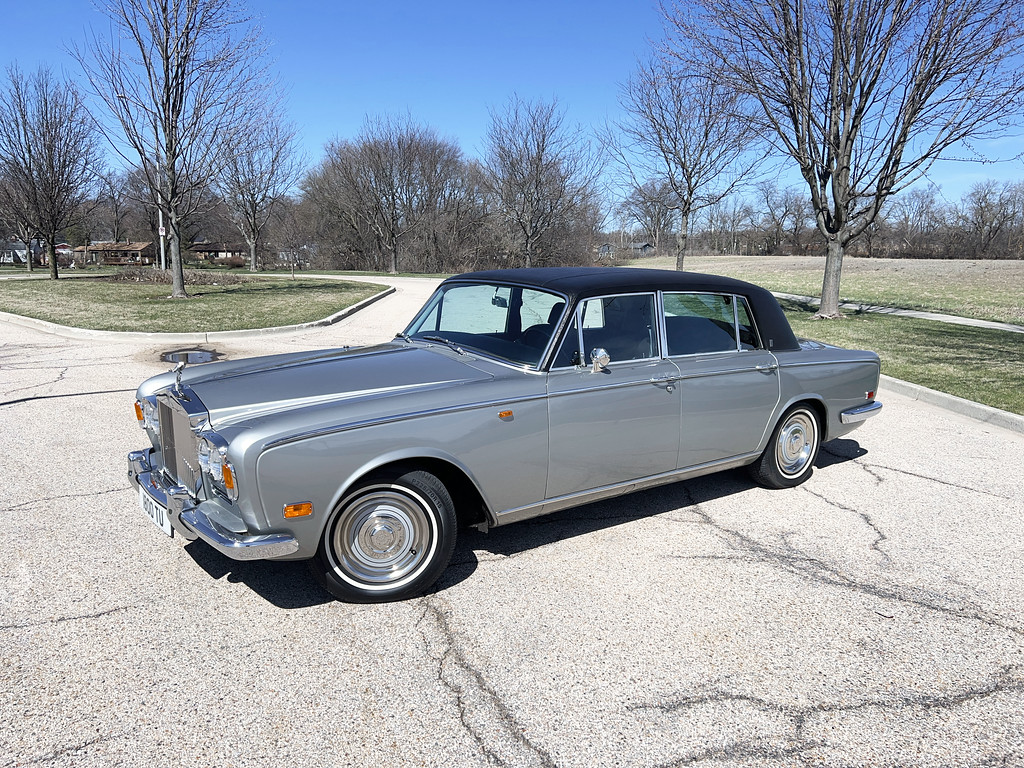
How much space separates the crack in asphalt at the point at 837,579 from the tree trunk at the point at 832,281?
534 inches

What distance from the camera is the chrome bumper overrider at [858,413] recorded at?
17.6ft

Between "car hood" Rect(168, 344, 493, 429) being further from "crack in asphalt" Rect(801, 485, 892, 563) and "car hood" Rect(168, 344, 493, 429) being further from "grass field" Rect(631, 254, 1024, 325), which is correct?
"grass field" Rect(631, 254, 1024, 325)

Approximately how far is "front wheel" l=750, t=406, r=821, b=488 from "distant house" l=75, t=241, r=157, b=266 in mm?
61522

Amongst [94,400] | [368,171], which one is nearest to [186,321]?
[94,400]

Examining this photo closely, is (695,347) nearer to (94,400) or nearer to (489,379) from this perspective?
(489,379)

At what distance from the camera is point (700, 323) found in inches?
184

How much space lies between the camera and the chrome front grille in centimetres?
340

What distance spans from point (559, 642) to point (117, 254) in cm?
6837

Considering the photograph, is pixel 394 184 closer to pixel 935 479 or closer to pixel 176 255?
pixel 176 255

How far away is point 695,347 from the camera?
455 cm

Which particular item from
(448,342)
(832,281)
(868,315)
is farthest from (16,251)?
(448,342)

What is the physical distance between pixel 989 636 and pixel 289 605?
3273 mm

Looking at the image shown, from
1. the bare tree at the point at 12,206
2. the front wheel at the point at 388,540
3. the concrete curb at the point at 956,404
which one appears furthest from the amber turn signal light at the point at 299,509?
the bare tree at the point at 12,206

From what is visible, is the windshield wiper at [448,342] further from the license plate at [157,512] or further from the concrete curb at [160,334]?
the concrete curb at [160,334]
